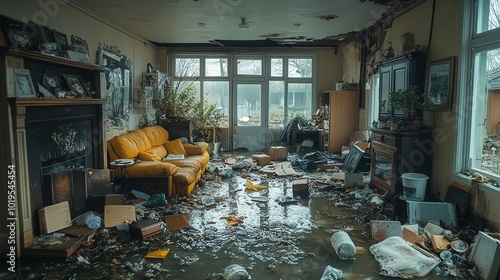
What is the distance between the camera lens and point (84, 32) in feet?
17.7

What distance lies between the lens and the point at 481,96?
399cm

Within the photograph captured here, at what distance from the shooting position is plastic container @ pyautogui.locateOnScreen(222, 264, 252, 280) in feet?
9.60

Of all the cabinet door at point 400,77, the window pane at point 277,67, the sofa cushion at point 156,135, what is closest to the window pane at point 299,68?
the window pane at point 277,67

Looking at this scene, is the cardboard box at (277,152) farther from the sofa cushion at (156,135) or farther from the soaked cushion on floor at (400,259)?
the soaked cushion on floor at (400,259)

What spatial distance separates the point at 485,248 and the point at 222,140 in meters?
7.73

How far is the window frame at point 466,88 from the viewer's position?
3973 millimetres

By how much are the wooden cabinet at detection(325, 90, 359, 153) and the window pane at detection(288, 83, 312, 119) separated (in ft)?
4.61

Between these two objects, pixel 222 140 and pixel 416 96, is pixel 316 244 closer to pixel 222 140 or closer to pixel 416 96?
pixel 416 96

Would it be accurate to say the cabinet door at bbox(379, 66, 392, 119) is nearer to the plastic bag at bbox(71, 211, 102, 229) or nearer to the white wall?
the plastic bag at bbox(71, 211, 102, 229)

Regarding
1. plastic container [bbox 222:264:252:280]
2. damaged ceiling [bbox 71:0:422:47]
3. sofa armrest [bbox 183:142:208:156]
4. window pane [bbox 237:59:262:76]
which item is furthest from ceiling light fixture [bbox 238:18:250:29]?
plastic container [bbox 222:264:252:280]

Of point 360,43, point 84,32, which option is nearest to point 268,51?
point 360,43

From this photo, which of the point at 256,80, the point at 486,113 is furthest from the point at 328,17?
the point at 256,80

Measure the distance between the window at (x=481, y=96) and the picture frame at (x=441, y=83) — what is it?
0.23 meters

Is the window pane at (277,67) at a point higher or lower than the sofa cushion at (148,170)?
higher
